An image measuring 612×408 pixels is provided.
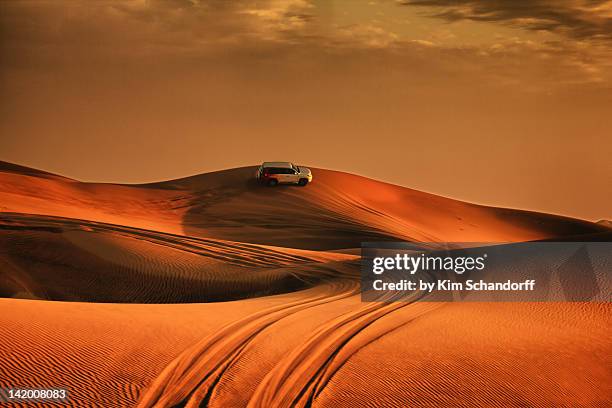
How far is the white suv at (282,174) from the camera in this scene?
129 feet

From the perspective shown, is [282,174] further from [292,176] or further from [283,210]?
[283,210]

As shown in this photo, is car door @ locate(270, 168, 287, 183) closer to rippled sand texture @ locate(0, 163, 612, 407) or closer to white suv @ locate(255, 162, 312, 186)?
white suv @ locate(255, 162, 312, 186)

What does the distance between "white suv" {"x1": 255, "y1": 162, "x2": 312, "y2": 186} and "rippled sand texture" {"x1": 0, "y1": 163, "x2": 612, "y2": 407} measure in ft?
55.4

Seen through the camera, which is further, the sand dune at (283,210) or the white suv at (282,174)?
the white suv at (282,174)

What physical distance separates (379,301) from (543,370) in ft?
16.5

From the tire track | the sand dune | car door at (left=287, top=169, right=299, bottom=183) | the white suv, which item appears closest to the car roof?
the white suv

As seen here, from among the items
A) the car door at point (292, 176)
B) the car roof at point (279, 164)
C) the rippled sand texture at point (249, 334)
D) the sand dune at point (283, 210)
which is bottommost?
the sand dune at point (283, 210)

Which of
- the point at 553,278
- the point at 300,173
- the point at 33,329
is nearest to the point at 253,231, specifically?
the point at 300,173

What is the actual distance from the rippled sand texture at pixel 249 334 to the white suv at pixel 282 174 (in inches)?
665

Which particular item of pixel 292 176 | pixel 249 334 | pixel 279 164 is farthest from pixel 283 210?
pixel 249 334

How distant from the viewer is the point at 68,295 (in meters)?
16.1

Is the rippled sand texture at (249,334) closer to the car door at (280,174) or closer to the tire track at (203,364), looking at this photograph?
the tire track at (203,364)

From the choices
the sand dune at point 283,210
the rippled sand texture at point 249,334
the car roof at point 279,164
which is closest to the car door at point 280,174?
the car roof at point 279,164

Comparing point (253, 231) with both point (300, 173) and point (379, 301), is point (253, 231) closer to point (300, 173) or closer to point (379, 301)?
point (300, 173)
